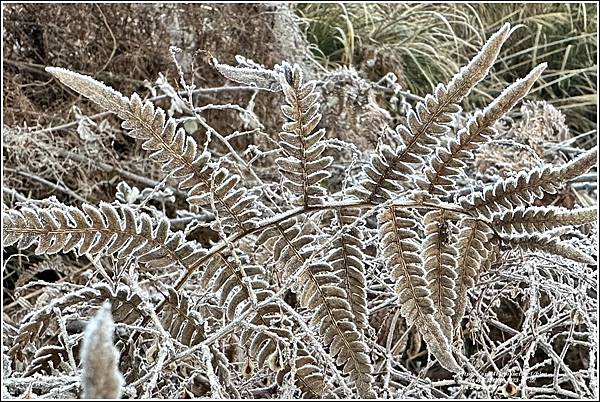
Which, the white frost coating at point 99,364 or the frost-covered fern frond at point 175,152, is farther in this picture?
the frost-covered fern frond at point 175,152

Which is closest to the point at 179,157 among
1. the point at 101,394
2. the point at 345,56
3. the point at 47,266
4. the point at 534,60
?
the point at 101,394

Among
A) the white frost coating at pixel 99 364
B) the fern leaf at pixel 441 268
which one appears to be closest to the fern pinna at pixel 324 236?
the fern leaf at pixel 441 268

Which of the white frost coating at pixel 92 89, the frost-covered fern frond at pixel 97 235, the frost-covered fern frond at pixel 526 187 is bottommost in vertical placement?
the frost-covered fern frond at pixel 97 235

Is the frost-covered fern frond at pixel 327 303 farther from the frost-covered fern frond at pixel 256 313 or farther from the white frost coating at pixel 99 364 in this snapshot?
the white frost coating at pixel 99 364

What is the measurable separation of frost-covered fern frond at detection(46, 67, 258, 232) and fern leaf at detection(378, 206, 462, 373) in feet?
0.25

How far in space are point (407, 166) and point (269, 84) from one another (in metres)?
0.10

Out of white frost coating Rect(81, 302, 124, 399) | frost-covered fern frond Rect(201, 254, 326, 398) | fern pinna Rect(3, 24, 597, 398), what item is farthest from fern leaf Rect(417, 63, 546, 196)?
white frost coating Rect(81, 302, 124, 399)

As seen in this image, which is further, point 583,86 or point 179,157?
point 583,86

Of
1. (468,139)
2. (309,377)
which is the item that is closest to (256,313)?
(309,377)

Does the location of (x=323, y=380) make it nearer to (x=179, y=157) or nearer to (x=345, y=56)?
(x=179, y=157)

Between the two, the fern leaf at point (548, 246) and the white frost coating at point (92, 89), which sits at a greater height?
the white frost coating at point (92, 89)

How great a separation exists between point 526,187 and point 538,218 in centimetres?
2

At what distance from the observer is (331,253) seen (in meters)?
0.41

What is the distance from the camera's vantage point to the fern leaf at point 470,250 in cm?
40
